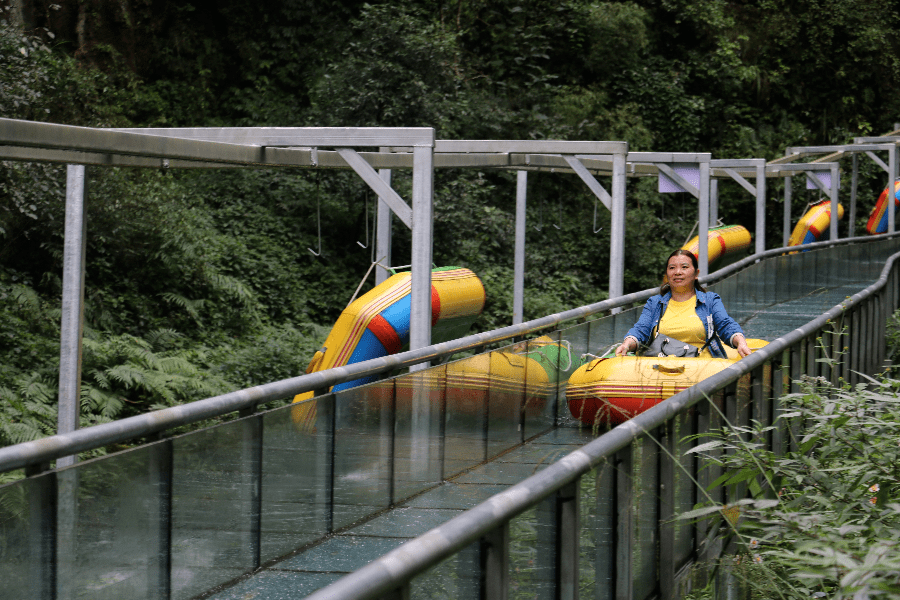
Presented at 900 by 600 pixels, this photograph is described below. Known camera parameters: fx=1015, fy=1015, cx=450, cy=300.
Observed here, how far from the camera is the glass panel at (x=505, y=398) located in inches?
284

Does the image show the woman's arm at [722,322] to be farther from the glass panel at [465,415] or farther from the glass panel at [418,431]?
the glass panel at [418,431]

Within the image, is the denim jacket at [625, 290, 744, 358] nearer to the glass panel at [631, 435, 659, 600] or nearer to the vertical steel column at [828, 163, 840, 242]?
the glass panel at [631, 435, 659, 600]

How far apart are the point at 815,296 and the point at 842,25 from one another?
18184 millimetres

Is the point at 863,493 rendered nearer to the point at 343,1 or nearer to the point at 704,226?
the point at 704,226

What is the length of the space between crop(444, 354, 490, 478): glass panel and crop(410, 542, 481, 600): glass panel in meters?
4.12

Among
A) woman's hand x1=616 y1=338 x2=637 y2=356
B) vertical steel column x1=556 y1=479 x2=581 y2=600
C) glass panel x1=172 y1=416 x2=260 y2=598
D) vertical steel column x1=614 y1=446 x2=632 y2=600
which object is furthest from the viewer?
woman's hand x1=616 y1=338 x2=637 y2=356

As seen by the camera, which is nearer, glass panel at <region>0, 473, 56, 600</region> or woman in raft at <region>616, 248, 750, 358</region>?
glass panel at <region>0, 473, 56, 600</region>

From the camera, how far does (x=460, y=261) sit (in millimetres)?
21828

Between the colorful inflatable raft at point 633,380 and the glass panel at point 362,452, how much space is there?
2.00 metres

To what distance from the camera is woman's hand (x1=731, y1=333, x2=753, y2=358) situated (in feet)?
23.4

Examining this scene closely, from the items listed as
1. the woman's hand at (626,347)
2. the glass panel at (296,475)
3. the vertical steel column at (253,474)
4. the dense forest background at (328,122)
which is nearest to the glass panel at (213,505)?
the vertical steel column at (253,474)

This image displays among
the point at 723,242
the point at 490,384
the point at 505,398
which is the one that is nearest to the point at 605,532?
the point at 490,384

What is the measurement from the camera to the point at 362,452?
5598 millimetres

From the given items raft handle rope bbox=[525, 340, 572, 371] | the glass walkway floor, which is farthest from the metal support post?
the glass walkway floor
